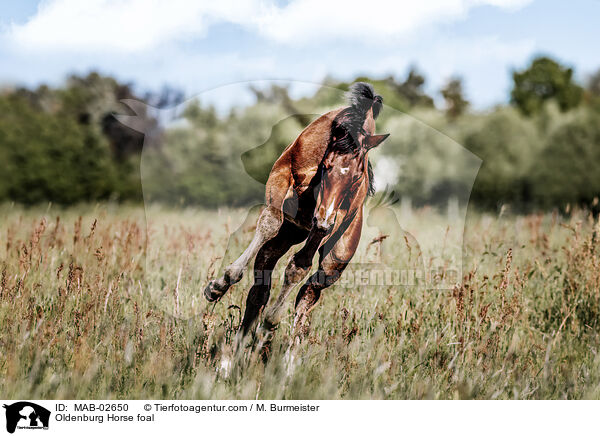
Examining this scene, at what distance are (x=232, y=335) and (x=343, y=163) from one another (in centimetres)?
172

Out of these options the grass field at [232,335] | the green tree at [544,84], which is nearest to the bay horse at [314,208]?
the grass field at [232,335]

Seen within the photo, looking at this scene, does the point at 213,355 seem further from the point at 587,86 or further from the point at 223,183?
the point at 587,86

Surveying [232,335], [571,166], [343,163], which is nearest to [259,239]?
[343,163]

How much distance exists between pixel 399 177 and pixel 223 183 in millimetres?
1592

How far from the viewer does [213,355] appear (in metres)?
3.72

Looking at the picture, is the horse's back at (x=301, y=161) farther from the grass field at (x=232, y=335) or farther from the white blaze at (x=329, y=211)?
the grass field at (x=232, y=335)

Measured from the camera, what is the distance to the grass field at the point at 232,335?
3.52 meters

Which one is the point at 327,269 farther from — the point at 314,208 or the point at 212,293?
the point at 212,293

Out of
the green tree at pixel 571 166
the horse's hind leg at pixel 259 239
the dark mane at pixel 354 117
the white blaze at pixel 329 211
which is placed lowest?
the horse's hind leg at pixel 259 239

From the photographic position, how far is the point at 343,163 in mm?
3225

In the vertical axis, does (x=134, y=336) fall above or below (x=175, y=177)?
below
